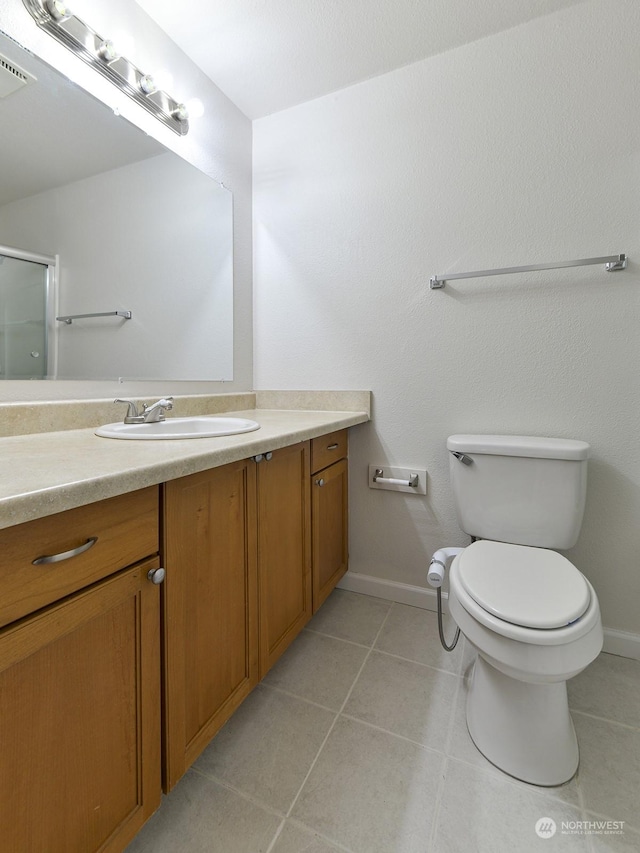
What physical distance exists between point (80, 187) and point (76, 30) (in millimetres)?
410

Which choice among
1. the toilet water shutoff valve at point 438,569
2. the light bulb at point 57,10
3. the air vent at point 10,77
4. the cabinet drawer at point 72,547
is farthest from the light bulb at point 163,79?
the toilet water shutoff valve at point 438,569

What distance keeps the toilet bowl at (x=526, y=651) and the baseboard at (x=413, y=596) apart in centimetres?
52

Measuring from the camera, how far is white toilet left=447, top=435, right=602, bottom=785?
86 centimetres

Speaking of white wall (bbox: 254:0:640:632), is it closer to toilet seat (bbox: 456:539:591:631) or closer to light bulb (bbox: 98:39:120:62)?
toilet seat (bbox: 456:539:591:631)

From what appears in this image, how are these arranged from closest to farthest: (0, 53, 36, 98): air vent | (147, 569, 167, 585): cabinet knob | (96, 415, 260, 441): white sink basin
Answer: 1. (147, 569, 167, 585): cabinet knob
2. (0, 53, 36, 98): air vent
3. (96, 415, 260, 441): white sink basin

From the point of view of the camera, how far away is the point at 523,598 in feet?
3.06

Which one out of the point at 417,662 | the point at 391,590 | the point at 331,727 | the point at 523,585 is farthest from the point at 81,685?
the point at 391,590

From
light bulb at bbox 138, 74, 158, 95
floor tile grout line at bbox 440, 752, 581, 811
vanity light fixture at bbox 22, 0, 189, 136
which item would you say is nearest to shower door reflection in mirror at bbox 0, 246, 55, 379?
vanity light fixture at bbox 22, 0, 189, 136

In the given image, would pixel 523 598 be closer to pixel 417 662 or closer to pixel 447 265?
pixel 417 662

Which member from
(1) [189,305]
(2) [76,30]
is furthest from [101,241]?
(2) [76,30]

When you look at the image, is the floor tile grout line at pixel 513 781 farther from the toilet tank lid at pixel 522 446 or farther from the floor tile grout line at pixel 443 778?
the toilet tank lid at pixel 522 446

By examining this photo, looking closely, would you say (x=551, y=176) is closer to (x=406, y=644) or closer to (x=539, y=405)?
(x=539, y=405)

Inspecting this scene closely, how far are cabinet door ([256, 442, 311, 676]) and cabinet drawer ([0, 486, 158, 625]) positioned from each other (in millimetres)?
384

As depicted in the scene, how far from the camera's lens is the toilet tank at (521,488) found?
123 cm
